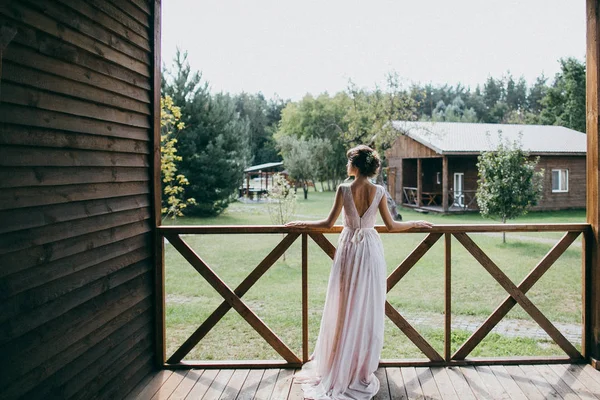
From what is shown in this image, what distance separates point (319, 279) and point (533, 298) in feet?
11.1

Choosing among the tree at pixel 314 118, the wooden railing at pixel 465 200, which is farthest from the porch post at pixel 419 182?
the tree at pixel 314 118

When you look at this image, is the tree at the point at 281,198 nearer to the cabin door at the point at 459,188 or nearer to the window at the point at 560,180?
the cabin door at the point at 459,188

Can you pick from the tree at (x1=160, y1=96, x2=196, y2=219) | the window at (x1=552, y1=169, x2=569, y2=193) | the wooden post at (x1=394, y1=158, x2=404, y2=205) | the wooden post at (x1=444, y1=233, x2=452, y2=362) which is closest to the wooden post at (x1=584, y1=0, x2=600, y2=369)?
the wooden post at (x1=444, y1=233, x2=452, y2=362)

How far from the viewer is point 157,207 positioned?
11.8 feet

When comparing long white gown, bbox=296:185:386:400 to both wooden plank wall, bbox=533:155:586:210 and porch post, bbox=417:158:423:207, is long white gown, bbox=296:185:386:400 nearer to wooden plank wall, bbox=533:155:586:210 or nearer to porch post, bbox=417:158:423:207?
wooden plank wall, bbox=533:155:586:210

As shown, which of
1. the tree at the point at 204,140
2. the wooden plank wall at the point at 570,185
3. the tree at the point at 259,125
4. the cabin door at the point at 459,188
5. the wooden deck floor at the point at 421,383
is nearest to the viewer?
the wooden deck floor at the point at 421,383

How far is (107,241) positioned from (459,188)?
61.1ft

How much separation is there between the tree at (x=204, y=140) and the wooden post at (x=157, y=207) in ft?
45.4

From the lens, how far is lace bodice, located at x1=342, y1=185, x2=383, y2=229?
3188 millimetres

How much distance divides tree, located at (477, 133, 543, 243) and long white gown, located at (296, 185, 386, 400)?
381 inches

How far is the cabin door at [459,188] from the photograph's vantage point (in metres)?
19.3

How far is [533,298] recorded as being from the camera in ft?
23.2

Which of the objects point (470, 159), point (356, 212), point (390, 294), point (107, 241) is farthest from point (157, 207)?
point (470, 159)

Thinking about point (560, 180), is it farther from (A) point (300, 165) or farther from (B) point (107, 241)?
(B) point (107, 241)
